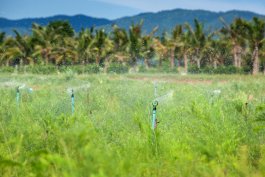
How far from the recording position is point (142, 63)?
73.8 meters

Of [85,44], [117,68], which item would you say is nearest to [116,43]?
[117,68]

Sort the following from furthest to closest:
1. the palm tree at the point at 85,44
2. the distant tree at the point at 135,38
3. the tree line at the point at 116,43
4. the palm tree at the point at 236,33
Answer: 1. the distant tree at the point at 135,38
2. the palm tree at the point at 85,44
3. the tree line at the point at 116,43
4. the palm tree at the point at 236,33

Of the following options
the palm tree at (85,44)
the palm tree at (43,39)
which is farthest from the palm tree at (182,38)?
the palm tree at (43,39)

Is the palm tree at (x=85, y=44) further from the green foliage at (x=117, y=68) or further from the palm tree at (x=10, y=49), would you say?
the palm tree at (x=10, y=49)

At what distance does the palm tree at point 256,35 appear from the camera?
48.6 m

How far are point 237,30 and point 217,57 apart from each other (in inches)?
745

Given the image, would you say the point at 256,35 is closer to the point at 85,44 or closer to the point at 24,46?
the point at 85,44

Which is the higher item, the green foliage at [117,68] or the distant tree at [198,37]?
the distant tree at [198,37]

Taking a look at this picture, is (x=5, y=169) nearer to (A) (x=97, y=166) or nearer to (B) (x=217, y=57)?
(A) (x=97, y=166)

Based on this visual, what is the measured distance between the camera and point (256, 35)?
48.8m

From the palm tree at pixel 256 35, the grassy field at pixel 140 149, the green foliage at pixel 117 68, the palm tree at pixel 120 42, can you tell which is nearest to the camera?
the grassy field at pixel 140 149

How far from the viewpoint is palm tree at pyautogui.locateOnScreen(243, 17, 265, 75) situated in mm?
48625

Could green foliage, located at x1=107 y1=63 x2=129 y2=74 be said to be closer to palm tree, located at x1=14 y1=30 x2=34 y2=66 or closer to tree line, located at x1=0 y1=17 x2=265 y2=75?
tree line, located at x1=0 y1=17 x2=265 y2=75

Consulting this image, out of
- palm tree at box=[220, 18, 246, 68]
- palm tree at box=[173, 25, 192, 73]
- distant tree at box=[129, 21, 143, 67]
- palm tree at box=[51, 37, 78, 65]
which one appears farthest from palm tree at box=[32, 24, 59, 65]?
palm tree at box=[220, 18, 246, 68]
